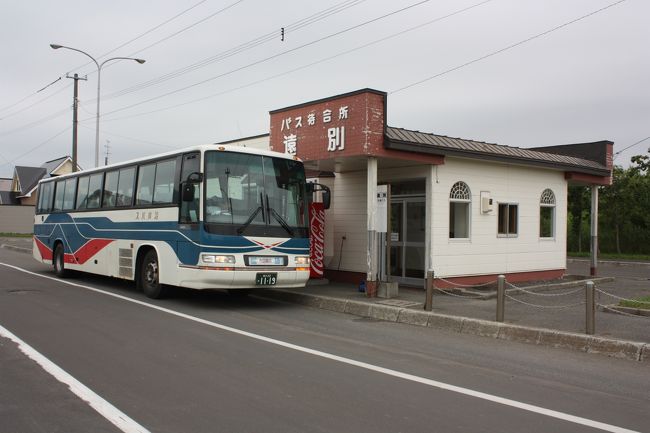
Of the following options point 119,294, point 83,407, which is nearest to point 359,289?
point 119,294

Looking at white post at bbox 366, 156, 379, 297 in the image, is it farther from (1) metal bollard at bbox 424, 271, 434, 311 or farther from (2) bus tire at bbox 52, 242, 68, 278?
(2) bus tire at bbox 52, 242, 68, 278

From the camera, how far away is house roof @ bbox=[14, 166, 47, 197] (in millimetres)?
61281

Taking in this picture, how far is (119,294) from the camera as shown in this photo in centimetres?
1342

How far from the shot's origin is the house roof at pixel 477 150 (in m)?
13.0

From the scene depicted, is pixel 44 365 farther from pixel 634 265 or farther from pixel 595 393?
pixel 634 265

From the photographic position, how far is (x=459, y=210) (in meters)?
14.9

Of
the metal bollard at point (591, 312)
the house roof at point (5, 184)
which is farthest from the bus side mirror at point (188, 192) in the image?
the house roof at point (5, 184)

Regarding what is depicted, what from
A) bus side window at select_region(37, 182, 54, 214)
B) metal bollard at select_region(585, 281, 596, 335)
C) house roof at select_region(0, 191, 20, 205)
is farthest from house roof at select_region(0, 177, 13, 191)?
metal bollard at select_region(585, 281, 596, 335)

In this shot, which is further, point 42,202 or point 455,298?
point 42,202

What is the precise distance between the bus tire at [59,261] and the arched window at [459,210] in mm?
11819

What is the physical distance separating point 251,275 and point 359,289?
11.3ft

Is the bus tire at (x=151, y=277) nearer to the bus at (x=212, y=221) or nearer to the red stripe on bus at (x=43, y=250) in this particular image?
the bus at (x=212, y=221)

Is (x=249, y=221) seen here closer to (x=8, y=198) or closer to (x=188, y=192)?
A: (x=188, y=192)

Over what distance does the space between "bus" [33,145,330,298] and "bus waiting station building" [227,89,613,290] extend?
164 centimetres
